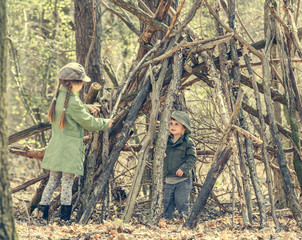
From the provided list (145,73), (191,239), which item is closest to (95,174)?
(145,73)

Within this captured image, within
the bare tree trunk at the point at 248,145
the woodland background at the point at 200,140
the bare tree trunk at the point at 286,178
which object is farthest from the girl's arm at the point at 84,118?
the bare tree trunk at the point at 286,178

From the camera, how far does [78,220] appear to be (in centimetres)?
497

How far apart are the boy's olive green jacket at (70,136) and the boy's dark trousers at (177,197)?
3.70 feet

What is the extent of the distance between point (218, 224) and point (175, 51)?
6.51 feet

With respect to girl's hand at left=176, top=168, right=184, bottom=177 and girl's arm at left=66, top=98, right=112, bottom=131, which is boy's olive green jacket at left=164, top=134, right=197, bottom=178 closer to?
girl's hand at left=176, top=168, right=184, bottom=177

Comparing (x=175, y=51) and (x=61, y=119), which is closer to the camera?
(x=61, y=119)

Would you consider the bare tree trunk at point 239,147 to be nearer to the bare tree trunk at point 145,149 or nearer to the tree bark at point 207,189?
the tree bark at point 207,189

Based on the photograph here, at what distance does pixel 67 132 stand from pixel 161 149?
1.06 meters

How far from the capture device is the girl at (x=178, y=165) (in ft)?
17.6

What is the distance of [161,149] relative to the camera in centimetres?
470

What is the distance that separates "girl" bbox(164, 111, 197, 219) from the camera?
5375 mm

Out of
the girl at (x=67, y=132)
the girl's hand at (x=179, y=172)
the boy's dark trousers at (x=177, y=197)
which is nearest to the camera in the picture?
the girl at (x=67, y=132)

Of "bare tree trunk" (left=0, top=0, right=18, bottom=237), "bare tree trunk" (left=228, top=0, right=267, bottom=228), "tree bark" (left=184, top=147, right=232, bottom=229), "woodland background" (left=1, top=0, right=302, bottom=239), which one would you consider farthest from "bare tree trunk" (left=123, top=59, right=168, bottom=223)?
"bare tree trunk" (left=0, top=0, right=18, bottom=237)

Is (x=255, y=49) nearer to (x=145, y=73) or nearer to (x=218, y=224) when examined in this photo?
(x=145, y=73)
